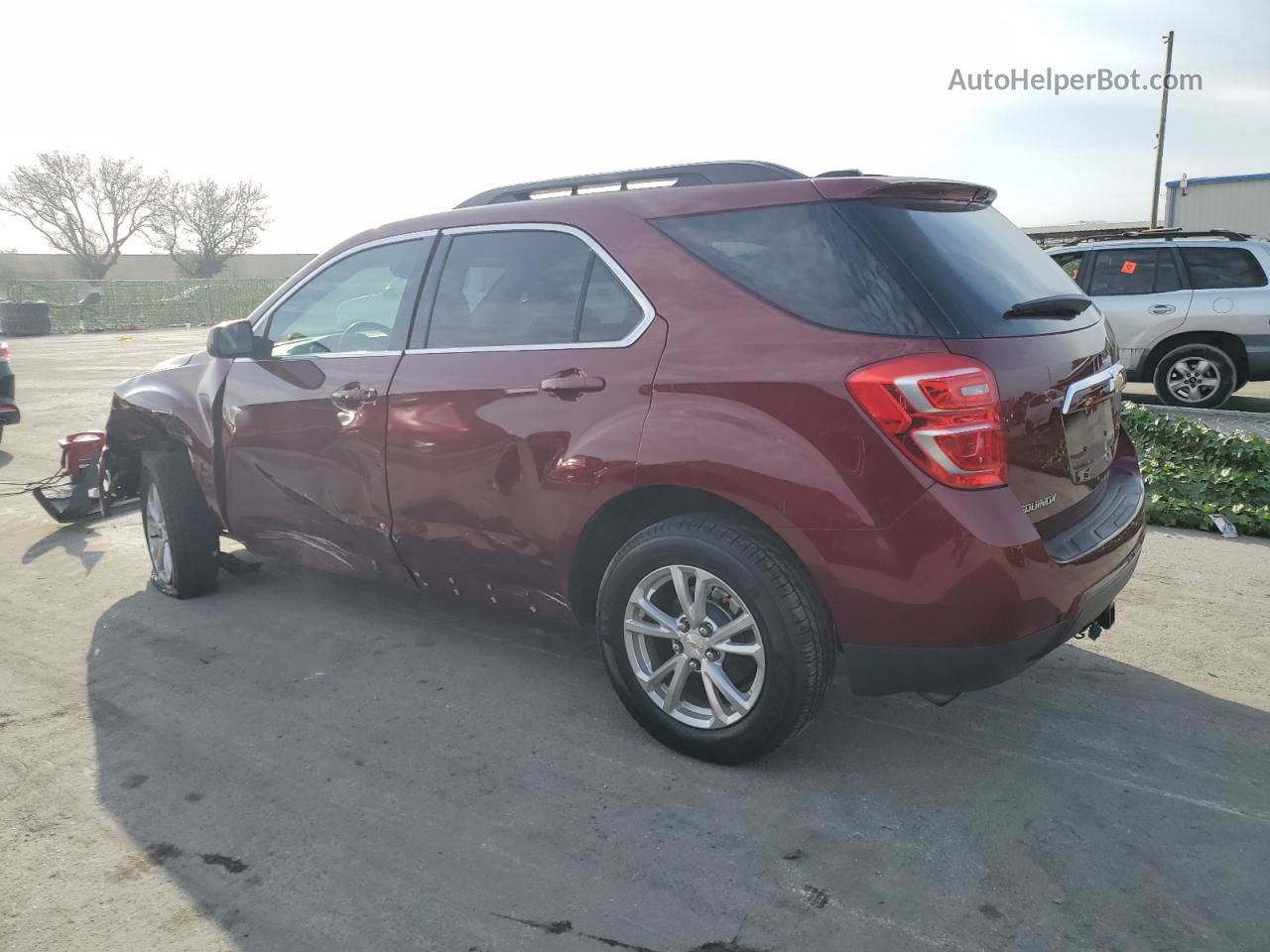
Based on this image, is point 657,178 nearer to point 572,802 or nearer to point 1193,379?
point 572,802

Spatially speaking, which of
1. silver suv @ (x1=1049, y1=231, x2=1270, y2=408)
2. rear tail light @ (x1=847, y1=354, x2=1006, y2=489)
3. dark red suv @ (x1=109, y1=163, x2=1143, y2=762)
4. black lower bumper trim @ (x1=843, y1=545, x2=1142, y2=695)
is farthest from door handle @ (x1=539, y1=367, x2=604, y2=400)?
silver suv @ (x1=1049, y1=231, x2=1270, y2=408)

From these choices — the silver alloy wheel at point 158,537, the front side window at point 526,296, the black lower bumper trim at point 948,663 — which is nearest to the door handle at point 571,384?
the front side window at point 526,296

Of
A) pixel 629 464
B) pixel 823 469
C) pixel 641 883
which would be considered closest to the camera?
pixel 641 883

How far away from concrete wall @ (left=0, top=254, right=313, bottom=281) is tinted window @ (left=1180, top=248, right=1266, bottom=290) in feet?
178

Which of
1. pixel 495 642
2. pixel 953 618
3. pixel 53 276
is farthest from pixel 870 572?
pixel 53 276

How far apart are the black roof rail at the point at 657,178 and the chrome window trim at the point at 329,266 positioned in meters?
0.24

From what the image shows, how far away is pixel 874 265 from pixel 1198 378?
9240 mm

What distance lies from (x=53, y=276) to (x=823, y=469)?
226ft

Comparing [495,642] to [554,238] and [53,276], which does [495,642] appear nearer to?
[554,238]

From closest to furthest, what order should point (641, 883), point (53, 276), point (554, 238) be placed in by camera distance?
point (641, 883) < point (554, 238) < point (53, 276)

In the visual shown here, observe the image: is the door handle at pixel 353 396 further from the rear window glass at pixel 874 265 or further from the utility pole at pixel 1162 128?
the utility pole at pixel 1162 128

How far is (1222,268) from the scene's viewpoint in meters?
10.3

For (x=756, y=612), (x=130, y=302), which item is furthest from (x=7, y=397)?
(x=130, y=302)

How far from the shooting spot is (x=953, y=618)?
2.70 m
